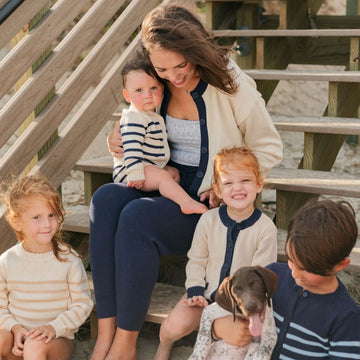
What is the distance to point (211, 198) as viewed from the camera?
2.49m

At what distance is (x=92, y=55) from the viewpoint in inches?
124

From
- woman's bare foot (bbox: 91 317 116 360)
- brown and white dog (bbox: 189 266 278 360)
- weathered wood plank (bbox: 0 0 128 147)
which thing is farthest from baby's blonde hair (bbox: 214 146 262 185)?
weathered wood plank (bbox: 0 0 128 147)

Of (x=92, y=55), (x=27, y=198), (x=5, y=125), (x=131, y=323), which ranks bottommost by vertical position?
(x=131, y=323)

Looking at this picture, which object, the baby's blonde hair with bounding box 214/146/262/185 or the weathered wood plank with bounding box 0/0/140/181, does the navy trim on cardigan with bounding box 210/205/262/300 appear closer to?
the baby's blonde hair with bounding box 214/146/262/185

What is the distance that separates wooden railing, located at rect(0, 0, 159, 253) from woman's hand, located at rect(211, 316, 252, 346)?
116 cm

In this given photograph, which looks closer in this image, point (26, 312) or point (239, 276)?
point (239, 276)

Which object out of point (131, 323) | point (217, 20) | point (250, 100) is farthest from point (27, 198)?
point (217, 20)

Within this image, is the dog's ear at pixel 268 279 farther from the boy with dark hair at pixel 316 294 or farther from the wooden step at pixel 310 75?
the wooden step at pixel 310 75

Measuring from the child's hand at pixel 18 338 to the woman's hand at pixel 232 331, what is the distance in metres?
0.75

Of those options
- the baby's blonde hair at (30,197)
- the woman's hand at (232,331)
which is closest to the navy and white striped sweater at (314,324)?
the woman's hand at (232,331)

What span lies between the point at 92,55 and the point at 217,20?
120 centimetres

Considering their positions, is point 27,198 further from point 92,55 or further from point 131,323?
point 92,55

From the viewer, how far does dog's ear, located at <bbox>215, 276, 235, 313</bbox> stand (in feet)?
5.99

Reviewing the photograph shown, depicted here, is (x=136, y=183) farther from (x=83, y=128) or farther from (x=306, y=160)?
(x=306, y=160)
